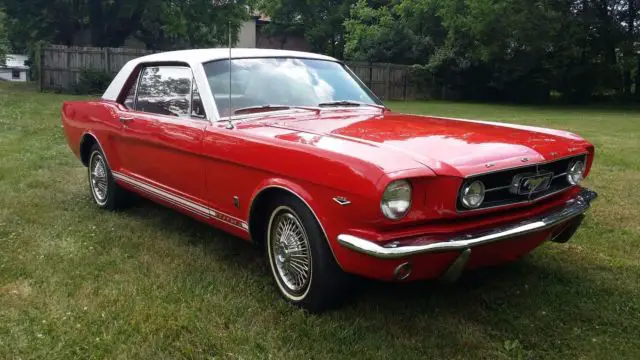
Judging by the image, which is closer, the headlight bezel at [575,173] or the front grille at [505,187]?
the front grille at [505,187]

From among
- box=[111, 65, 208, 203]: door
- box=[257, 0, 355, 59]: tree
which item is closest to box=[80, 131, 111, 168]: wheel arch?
box=[111, 65, 208, 203]: door

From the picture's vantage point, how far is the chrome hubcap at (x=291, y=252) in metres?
3.38

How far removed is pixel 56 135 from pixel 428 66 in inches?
846

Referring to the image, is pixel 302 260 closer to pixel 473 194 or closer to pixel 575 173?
pixel 473 194

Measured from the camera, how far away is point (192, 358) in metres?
2.96

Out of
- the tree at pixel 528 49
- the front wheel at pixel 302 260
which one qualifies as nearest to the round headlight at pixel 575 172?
the front wheel at pixel 302 260

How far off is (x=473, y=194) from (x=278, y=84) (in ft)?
6.15

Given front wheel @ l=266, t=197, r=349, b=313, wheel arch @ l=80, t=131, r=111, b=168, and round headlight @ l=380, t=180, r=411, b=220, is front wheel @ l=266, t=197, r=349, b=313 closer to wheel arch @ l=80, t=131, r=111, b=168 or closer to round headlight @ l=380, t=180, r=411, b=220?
round headlight @ l=380, t=180, r=411, b=220

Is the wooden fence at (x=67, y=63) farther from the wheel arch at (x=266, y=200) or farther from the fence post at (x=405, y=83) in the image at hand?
the wheel arch at (x=266, y=200)

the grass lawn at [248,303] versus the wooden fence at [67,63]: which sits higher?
the wooden fence at [67,63]

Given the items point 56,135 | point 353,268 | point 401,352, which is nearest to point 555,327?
point 401,352

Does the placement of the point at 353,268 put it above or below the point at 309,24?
below

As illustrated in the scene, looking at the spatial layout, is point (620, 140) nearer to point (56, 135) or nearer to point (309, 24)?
point (56, 135)

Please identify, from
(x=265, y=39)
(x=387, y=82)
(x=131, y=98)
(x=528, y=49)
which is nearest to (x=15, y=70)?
(x=265, y=39)
